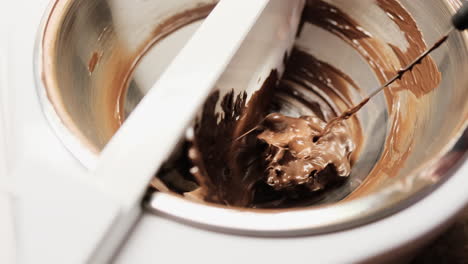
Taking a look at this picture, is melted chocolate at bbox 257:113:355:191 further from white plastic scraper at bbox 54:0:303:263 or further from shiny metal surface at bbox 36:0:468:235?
white plastic scraper at bbox 54:0:303:263

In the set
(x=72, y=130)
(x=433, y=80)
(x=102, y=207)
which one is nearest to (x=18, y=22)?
(x=72, y=130)

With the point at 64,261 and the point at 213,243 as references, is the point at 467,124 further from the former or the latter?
the point at 64,261

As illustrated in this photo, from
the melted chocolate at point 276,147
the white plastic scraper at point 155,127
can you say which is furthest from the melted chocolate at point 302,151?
the white plastic scraper at point 155,127

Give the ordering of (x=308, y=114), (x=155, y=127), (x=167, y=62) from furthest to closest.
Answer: (x=308, y=114) → (x=167, y=62) → (x=155, y=127)

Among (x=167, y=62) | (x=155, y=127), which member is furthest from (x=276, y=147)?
(x=155, y=127)

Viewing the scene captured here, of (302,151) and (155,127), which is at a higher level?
(302,151)

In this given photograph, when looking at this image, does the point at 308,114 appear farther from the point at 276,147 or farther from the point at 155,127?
the point at 155,127
